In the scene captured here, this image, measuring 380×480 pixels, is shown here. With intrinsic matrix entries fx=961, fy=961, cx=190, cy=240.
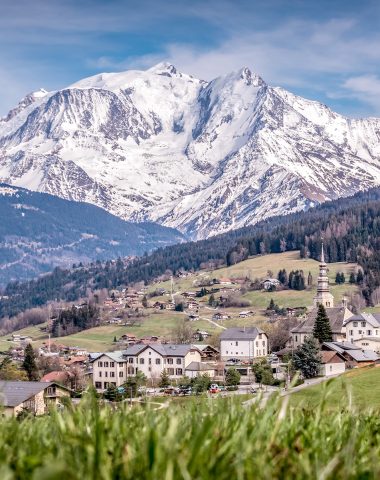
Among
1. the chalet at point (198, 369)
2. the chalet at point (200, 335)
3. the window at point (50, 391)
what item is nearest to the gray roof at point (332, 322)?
the chalet at point (198, 369)

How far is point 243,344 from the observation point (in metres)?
132

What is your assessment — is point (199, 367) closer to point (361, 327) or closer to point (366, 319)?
point (361, 327)

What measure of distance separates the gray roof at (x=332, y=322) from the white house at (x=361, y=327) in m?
1.36

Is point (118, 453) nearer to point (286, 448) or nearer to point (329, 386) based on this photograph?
point (286, 448)

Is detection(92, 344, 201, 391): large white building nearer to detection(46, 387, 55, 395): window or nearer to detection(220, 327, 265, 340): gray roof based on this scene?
detection(220, 327, 265, 340): gray roof

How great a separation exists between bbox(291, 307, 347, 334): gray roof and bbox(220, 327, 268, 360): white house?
566cm

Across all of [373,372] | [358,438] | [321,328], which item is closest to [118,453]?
[358,438]

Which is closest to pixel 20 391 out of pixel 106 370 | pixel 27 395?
pixel 27 395

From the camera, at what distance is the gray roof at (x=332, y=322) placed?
422 feet

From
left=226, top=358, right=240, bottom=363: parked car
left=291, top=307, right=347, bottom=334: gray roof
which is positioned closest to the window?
left=226, top=358, right=240, bottom=363: parked car

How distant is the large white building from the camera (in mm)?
119250

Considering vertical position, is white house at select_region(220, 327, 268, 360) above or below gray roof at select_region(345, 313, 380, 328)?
below

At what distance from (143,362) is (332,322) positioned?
95.3ft

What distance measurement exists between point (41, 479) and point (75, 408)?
3.76m
